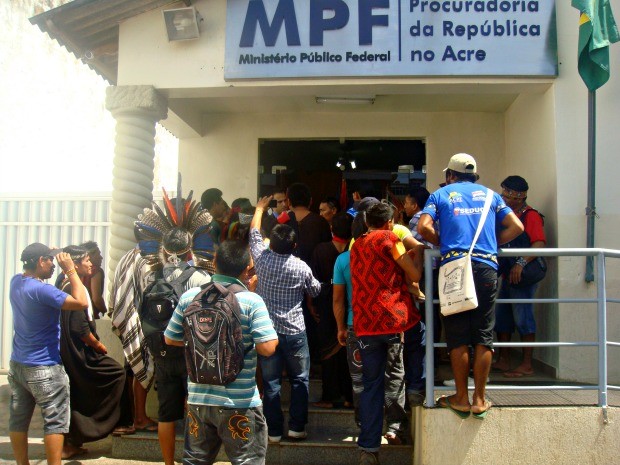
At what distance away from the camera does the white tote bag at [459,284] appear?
3938mm

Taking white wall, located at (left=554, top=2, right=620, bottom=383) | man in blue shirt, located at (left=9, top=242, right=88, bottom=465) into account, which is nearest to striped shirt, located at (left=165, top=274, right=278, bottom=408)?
man in blue shirt, located at (left=9, top=242, right=88, bottom=465)

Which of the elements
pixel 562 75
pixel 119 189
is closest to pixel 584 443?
pixel 562 75

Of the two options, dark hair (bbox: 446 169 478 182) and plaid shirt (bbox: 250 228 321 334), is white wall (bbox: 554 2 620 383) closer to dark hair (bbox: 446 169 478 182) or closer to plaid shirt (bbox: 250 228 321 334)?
dark hair (bbox: 446 169 478 182)

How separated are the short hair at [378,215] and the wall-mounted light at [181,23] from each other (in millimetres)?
2905

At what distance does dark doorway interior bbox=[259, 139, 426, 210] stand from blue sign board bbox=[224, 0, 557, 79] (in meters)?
2.67

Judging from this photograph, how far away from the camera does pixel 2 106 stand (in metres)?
20.8

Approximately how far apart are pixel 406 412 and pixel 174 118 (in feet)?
15.8

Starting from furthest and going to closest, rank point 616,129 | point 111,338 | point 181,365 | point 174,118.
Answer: point 174,118
point 111,338
point 616,129
point 181,365

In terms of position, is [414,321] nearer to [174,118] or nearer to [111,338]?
[111,338]

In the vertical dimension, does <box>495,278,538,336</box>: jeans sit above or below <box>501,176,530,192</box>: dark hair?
below

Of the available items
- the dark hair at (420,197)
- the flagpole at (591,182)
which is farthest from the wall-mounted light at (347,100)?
the flagpole at (591,182)

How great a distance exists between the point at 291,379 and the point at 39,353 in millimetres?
1911

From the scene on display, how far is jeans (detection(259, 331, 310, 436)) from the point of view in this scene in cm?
468

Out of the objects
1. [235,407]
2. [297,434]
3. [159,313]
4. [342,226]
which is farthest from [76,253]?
[235,407]
